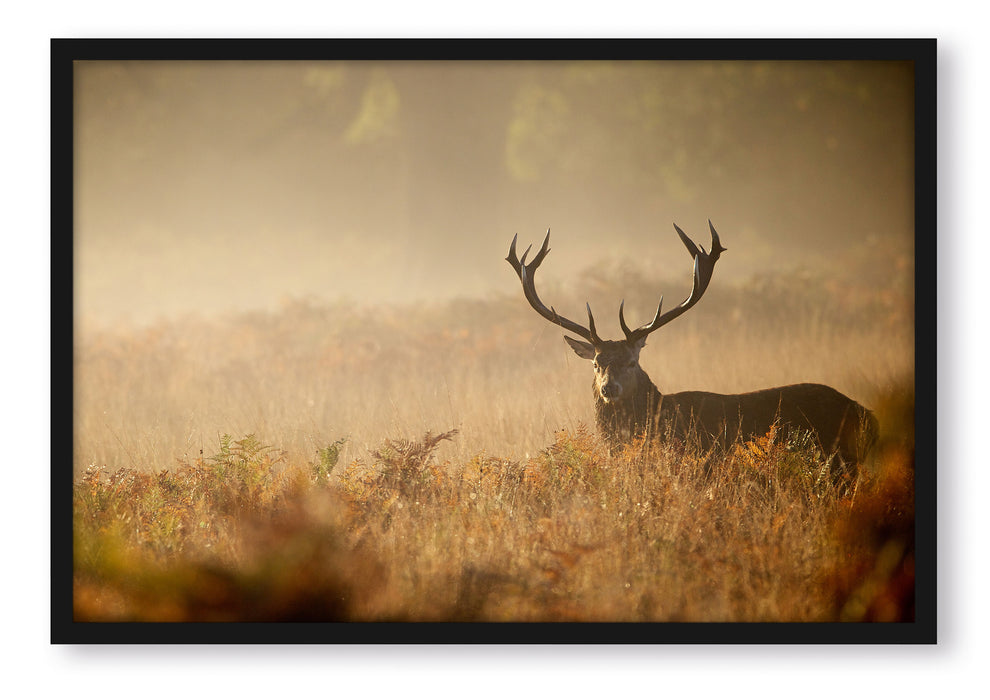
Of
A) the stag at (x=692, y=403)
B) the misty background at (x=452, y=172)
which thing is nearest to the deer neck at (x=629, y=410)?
the stag at (x=692, y=403)

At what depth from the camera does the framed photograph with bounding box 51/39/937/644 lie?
3188mm

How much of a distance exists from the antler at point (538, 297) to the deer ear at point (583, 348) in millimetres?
34

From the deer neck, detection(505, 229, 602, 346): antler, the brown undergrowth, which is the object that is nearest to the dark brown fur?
the deer neck

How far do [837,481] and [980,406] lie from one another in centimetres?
73

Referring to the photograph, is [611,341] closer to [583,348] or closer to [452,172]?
[583,348]

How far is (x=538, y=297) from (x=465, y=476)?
3.35ft

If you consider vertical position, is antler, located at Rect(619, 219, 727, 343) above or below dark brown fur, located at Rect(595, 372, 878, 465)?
above

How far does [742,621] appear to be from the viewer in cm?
314

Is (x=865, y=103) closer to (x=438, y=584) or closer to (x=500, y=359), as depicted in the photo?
(x=500, y=359)

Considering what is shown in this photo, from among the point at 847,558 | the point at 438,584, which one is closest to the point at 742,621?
the point at 847,558

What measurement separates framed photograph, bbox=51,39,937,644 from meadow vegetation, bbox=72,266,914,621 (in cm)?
2

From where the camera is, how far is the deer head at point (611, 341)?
3.54m

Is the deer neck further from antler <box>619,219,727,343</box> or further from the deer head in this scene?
antler <box>619,219,727,343</box>

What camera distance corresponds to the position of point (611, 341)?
375cm
